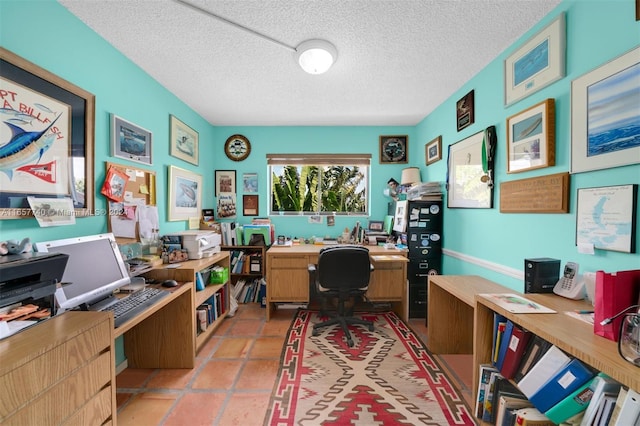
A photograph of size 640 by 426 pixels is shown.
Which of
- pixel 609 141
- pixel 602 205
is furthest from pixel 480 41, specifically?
pixel 602 205

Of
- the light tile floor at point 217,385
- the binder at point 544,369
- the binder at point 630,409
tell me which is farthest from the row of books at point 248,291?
the binder at point 630,409

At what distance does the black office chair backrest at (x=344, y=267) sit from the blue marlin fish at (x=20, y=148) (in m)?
2.06

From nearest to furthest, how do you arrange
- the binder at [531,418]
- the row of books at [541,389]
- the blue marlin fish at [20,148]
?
1. the row of books at [541,389]
2. the binder at [531,418]
3. the blue marlin fish at [20,148]

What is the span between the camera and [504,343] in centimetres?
140

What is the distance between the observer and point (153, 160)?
2375 millimetres

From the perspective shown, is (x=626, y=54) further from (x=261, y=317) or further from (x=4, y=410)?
(x=261, y=317)

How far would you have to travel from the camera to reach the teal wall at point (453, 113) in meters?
1.29

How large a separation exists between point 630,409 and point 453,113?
2.63 metres

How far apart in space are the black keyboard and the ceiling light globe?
2008mm

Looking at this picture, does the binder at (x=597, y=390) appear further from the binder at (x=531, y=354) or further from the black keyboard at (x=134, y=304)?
the black keyboard at (x=134, y=304)

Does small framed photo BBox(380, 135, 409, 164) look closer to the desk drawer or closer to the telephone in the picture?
the desk drawer

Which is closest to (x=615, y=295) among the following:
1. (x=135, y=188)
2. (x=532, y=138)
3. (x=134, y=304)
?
(x=532, y=138)

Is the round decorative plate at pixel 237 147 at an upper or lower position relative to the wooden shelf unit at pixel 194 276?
upper

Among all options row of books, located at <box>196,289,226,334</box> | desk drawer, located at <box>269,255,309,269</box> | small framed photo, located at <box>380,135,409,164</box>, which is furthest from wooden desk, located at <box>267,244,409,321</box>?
small framed photo, located at <box>380,135,409,164</box>
